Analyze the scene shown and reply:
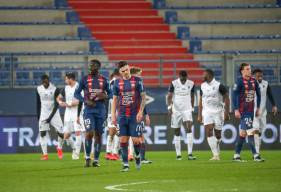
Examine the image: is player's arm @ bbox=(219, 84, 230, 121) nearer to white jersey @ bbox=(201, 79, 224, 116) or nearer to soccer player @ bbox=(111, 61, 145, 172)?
white jersey @ bbox=(201, 79, 224, 116)

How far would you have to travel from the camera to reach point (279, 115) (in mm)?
28922

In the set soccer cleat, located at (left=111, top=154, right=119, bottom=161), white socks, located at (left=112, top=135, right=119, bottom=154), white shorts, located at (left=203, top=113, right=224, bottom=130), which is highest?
white shorts, located at (left=203, top=113, right=224, bottom=130)

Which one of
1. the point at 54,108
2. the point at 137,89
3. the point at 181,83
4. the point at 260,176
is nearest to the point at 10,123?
the point at 54,108

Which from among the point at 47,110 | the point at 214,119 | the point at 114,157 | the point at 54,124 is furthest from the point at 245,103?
the point at 47,110

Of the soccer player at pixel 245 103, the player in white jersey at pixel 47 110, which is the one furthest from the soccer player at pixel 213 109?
the player in white jersey at pixel 47 110

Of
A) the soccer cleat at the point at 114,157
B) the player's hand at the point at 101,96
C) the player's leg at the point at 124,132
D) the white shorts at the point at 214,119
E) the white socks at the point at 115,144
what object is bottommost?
the soccer cleat at the point at 114,157

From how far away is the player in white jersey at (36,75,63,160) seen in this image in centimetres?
2461

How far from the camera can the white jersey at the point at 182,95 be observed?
23875 mm

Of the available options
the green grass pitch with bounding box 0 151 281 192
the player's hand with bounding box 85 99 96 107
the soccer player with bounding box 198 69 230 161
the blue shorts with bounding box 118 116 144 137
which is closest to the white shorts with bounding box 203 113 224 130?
the soccer player with bounding box 198 69 230 161

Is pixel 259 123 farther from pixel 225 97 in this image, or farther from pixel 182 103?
pixel 225 97

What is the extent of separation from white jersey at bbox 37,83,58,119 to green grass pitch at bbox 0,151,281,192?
116 inches

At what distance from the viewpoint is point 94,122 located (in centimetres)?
1966

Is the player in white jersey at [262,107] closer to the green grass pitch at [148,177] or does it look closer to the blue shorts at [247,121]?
the green grass pitch at [148,177]

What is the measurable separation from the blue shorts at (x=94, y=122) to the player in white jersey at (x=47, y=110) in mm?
5016
